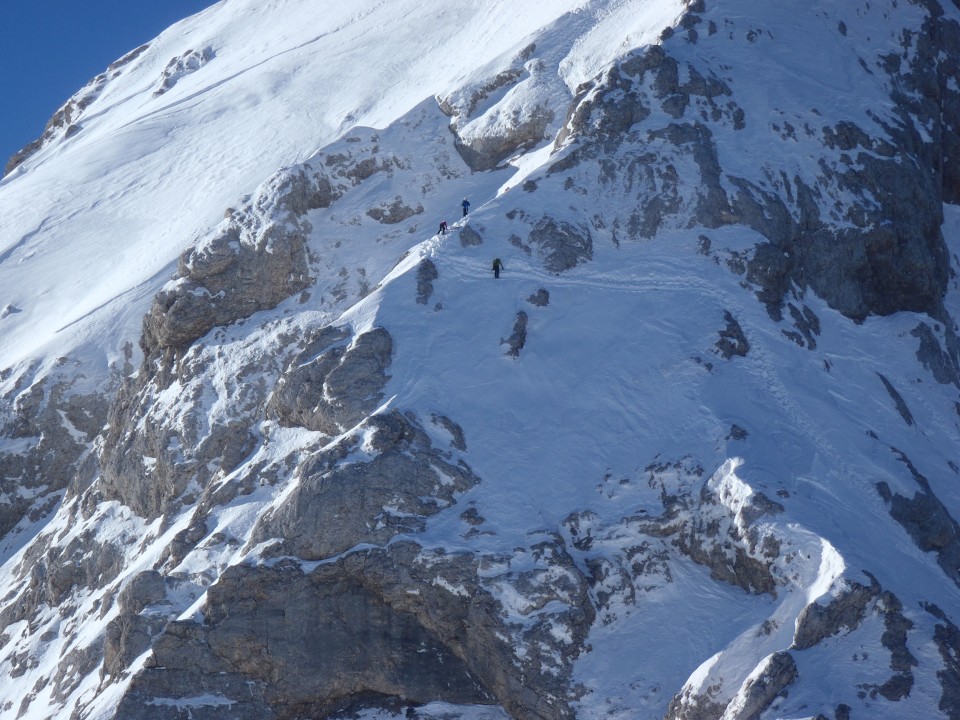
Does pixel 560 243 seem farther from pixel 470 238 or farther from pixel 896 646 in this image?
pixel 896 646

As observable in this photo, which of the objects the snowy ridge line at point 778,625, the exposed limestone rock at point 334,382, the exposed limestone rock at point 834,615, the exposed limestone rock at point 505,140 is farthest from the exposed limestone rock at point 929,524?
the exposed limestone rock at point 505,140

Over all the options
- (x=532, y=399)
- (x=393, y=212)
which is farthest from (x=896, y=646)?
(x=393, y=212)

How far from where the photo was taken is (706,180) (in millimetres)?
48094

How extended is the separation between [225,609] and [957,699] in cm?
2057

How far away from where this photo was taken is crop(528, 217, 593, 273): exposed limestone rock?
151ft

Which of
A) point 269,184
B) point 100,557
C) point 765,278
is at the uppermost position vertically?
point 269,184

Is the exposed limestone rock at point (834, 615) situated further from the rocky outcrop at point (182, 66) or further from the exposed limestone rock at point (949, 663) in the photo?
the rocky outcrop at point (182, 66)

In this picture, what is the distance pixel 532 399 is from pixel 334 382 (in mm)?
6755

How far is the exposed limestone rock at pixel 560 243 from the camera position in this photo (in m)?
46.0

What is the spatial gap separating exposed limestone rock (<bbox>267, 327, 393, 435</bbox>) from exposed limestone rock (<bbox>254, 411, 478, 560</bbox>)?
2.11 metres

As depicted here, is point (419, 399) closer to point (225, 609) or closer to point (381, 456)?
point (381, 456)

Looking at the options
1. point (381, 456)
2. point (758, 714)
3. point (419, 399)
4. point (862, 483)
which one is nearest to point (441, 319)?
point (419, 399)

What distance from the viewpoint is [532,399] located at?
134ft

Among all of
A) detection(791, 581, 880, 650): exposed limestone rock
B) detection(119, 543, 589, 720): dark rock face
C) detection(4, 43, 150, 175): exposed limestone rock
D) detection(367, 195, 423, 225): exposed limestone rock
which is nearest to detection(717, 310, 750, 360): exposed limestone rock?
detection(791, 581, 880, 650): exposed limestone rock
